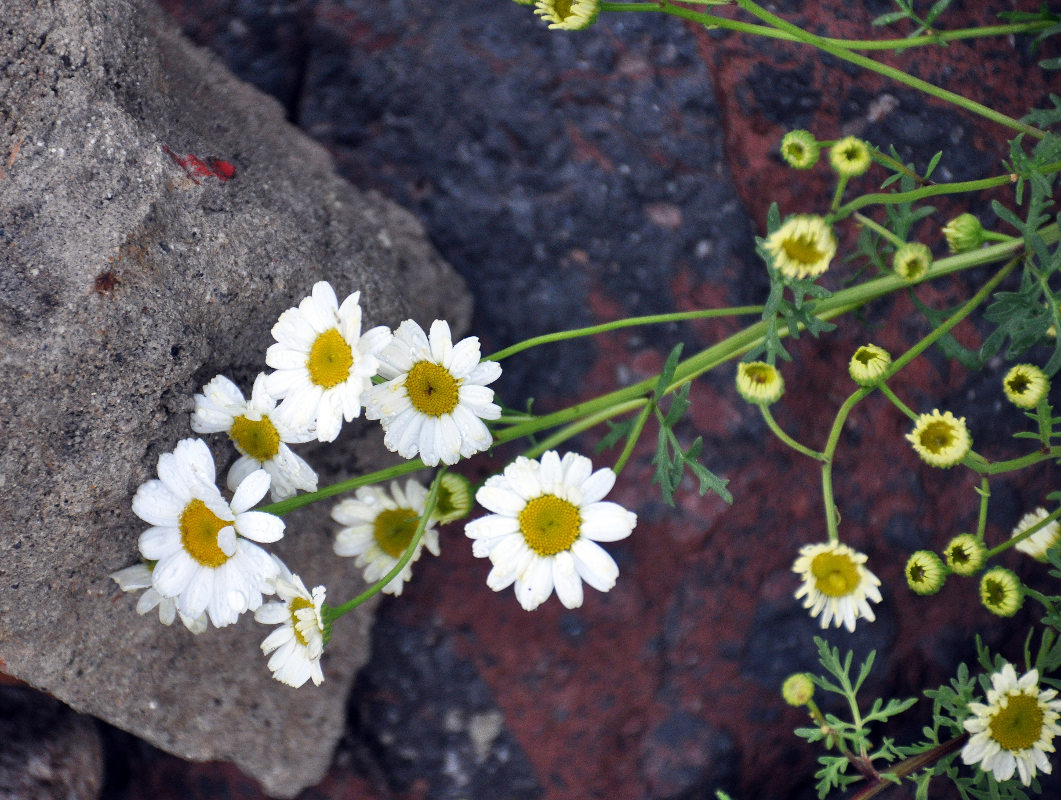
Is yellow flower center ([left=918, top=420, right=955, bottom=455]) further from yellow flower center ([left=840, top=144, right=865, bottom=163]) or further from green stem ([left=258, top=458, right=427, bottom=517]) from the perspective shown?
green stem ([left=258, top=458, right=427, bottom=517])

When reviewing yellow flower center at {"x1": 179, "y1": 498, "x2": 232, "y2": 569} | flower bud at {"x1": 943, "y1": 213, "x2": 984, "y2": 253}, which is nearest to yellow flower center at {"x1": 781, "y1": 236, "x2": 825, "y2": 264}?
flower bud at {"x1": 943, "y1": 213, "x2": 984, "y2": 253}

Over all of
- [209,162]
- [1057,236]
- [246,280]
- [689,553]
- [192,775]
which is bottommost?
[192,775]

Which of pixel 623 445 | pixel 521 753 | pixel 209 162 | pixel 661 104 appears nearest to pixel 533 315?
pixel 623 445

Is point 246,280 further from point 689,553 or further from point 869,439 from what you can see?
point 869,439

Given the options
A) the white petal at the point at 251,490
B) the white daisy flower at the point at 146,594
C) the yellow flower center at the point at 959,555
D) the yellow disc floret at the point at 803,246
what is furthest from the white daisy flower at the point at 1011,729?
the white daisy flower at the point at 146,594

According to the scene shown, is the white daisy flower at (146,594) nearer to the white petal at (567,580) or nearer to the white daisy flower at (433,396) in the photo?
the white daisy flower at (433,396)
